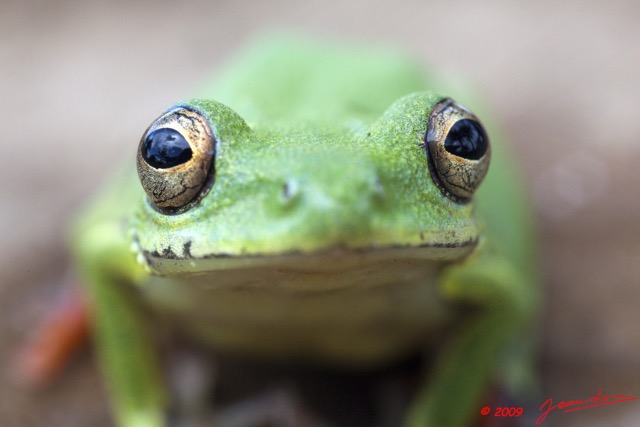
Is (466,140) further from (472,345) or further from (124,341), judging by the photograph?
(124,341)

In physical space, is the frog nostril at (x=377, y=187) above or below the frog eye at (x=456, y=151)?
below

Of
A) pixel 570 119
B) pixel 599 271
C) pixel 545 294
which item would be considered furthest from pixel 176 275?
pixel 570 119

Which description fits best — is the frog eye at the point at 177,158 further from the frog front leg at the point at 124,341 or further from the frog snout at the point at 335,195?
the frog front leg at the point at 124,341

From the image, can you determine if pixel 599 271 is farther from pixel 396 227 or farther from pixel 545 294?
pixel 396 227
